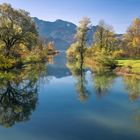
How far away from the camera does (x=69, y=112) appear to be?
1186 inches

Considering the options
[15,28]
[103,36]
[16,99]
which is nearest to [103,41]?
[103,36]

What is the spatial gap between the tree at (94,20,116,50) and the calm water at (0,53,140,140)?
205 feet

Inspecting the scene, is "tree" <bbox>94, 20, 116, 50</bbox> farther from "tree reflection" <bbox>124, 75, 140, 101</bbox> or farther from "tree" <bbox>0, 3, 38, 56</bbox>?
"tree reflection" <bbox>124, 75, 140, 101</bbox>

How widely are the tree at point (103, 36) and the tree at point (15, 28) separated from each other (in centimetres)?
3848

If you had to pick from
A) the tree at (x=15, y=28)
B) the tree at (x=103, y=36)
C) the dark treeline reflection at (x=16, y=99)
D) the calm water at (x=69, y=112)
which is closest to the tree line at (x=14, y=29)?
the tree at (x=15, y=28)

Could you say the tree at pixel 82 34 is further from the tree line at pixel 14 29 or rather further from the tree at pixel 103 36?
the tree line at pixel 14 29

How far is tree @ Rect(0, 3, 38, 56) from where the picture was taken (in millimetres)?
70125

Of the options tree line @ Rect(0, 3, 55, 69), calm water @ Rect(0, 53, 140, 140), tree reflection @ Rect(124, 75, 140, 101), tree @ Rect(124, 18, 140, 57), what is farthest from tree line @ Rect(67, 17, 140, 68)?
calm water @ Rect(0, 53, 140, 140)

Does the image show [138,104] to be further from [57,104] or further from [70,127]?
[70,127]

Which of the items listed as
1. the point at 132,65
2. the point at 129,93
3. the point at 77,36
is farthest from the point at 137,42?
the point at 129,93

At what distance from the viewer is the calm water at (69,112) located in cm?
2298

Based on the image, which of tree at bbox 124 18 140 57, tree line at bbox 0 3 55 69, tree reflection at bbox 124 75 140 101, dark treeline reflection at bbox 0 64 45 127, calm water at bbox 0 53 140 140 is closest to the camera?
calm water at bbox 0 53 140 140

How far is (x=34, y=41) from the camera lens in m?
74.0

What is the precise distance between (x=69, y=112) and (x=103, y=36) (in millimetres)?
81795
